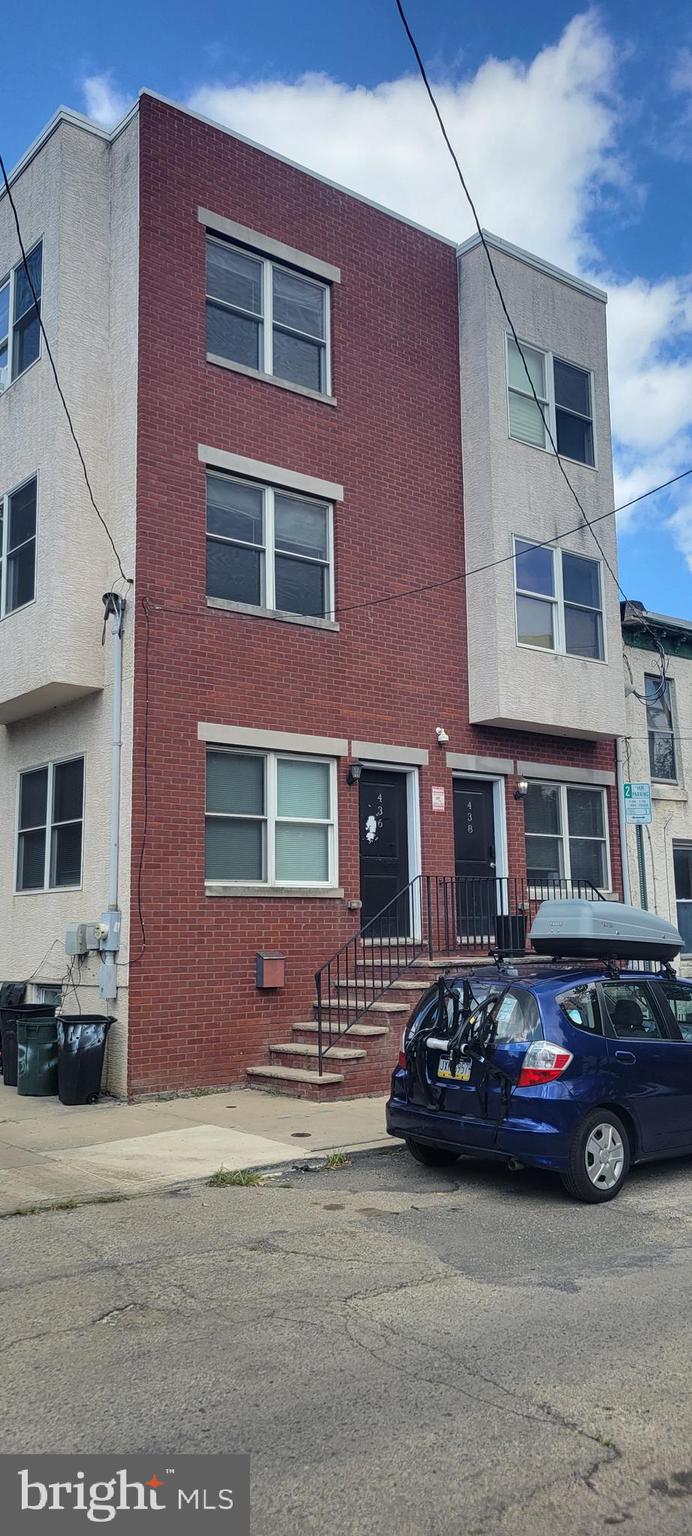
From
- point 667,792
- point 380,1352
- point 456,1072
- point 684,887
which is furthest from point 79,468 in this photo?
point 684,887

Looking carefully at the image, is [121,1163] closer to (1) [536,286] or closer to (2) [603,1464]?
(2) [603,1464]

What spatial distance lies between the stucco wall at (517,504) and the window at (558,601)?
0.16 m

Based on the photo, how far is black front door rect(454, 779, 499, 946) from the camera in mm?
15615

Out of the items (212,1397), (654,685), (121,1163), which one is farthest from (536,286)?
(212,1397)

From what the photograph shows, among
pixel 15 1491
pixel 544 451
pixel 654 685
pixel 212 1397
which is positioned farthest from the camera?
pixel 654 685

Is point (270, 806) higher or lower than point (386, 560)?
lower

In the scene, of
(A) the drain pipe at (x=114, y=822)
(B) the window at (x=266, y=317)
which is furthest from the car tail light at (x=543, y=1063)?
(B) the window at (x=266, y=317)

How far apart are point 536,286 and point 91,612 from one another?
880cm

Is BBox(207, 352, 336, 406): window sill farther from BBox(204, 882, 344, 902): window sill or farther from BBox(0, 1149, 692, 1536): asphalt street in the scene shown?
BBox(0, 1149, 692, 1536): asphalt street

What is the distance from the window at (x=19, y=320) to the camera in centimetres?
1470

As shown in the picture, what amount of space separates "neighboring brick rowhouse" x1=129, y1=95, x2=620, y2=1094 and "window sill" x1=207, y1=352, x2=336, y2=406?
0.07 metres

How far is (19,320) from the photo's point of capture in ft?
49.5

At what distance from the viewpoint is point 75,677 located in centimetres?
1308

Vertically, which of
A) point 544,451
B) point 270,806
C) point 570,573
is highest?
point 544,451
